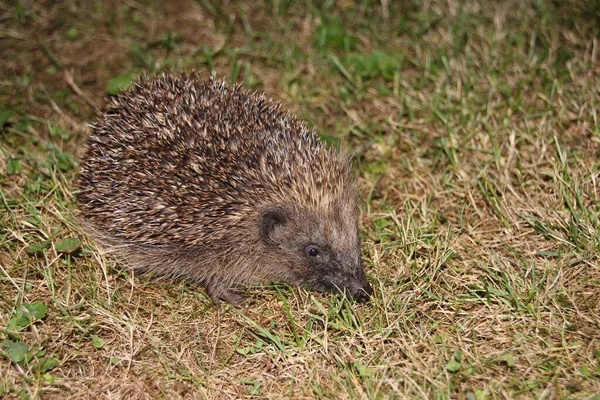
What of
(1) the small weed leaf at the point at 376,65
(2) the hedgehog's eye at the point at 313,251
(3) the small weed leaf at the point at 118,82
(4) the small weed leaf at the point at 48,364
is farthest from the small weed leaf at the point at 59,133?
(1) the small weed leaf at the point at 376,65

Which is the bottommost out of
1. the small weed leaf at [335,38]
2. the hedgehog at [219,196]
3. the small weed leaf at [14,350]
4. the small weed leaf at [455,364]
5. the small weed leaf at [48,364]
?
the small weed leaf at [14,350]

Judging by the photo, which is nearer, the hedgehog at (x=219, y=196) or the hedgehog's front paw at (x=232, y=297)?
the hedgehog at (x=219, y=196)

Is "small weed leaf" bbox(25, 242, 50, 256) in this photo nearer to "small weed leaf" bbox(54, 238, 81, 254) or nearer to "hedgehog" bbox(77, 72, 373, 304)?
"small weed leaf" bbox(54, 238, 81, 254)

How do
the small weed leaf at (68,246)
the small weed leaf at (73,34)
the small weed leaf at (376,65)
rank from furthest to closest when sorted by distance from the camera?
the small weed leaf at (73,34) < the small weed leaf at (376,65) < the small weed leaf at (68,246)

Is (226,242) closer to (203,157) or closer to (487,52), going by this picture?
(203,157)

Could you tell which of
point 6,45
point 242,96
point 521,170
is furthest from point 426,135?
point 6,45

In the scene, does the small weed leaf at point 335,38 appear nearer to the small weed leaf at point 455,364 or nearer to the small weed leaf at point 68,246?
the small weed leaf at point 68,246

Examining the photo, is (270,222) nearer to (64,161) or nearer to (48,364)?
(48,364)
